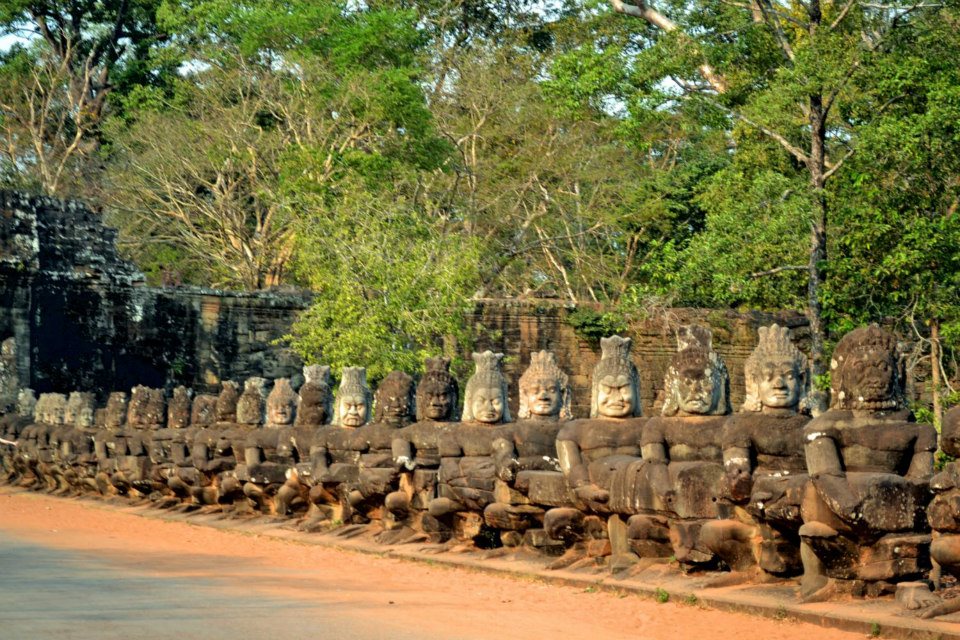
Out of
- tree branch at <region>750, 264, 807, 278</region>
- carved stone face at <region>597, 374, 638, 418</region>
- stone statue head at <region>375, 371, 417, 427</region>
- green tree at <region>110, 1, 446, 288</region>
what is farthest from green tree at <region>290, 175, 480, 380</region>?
carved stone face at <region>597, 374, 638, 418</region>

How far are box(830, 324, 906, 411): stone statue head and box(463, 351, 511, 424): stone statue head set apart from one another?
4.22 m

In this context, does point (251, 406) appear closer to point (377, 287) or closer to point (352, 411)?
point (352, 411)

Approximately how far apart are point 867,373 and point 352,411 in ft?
23.4

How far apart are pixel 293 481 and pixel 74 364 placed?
1326 centimetres

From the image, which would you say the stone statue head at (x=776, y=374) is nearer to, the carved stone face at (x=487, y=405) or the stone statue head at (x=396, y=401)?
the carved stone face at (x=487, y=405)

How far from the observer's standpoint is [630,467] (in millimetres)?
11273

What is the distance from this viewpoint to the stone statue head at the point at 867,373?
31.6 feet

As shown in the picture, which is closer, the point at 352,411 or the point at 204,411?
the point at 352,411

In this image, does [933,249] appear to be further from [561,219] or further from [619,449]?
[561,219]

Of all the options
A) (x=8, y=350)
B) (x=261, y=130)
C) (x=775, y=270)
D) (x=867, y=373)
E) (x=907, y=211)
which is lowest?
(x=867, y=373)

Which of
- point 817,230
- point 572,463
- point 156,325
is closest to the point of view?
point 572,463

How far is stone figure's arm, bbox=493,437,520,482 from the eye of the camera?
1255 cm

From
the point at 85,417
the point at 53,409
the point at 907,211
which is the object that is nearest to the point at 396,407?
the point at 907,211

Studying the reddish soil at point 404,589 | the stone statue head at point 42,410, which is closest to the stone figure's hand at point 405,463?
the reddish soil at point 404,589
